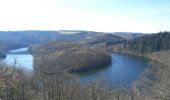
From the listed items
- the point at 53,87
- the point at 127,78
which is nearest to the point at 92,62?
the point at 127,78

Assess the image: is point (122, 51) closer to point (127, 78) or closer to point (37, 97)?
point (127, 78)

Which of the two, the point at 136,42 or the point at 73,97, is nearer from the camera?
the point at 73,97

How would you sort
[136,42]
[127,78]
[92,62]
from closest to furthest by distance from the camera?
[127,78], [92,62], [136,42]

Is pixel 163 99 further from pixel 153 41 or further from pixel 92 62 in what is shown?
pixel 153 41

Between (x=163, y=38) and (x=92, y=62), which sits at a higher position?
(x=163, y=38)

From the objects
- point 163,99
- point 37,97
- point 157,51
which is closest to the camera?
point 163,99

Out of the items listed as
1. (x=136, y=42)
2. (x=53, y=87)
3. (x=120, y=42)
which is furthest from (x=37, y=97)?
(x=120, y=42)
